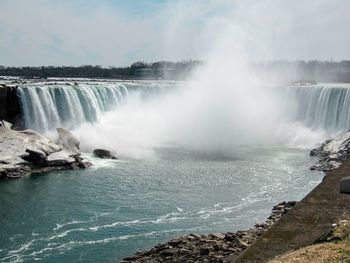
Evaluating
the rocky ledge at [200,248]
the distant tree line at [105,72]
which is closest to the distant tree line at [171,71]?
the distant tree line at [105,72]

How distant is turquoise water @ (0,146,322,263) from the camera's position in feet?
48.8

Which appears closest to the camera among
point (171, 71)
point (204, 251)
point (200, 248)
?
point (204, 251)

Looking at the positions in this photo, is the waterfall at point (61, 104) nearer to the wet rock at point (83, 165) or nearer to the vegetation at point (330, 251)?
the wet rock at point (83, 165)

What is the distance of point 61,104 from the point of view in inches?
1302

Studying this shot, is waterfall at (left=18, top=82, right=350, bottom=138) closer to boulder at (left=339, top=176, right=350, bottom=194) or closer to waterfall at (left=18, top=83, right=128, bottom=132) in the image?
waterfall at (left=18, top=83, right=128, bottom=132)

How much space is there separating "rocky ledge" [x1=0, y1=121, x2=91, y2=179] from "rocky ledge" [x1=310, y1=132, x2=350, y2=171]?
11.2m

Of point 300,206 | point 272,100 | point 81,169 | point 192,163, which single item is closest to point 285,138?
point 272,100

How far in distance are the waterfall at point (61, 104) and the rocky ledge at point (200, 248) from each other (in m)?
19.0

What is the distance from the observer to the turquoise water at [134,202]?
1486 centimetres

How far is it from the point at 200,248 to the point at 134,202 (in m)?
6.28

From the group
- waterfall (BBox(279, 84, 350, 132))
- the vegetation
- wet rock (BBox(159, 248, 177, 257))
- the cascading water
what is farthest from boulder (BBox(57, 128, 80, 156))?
the vegetation

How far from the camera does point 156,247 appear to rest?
13.7m

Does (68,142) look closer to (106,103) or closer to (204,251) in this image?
(106,103)

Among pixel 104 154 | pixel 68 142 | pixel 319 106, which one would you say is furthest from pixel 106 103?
pixel 319 106
